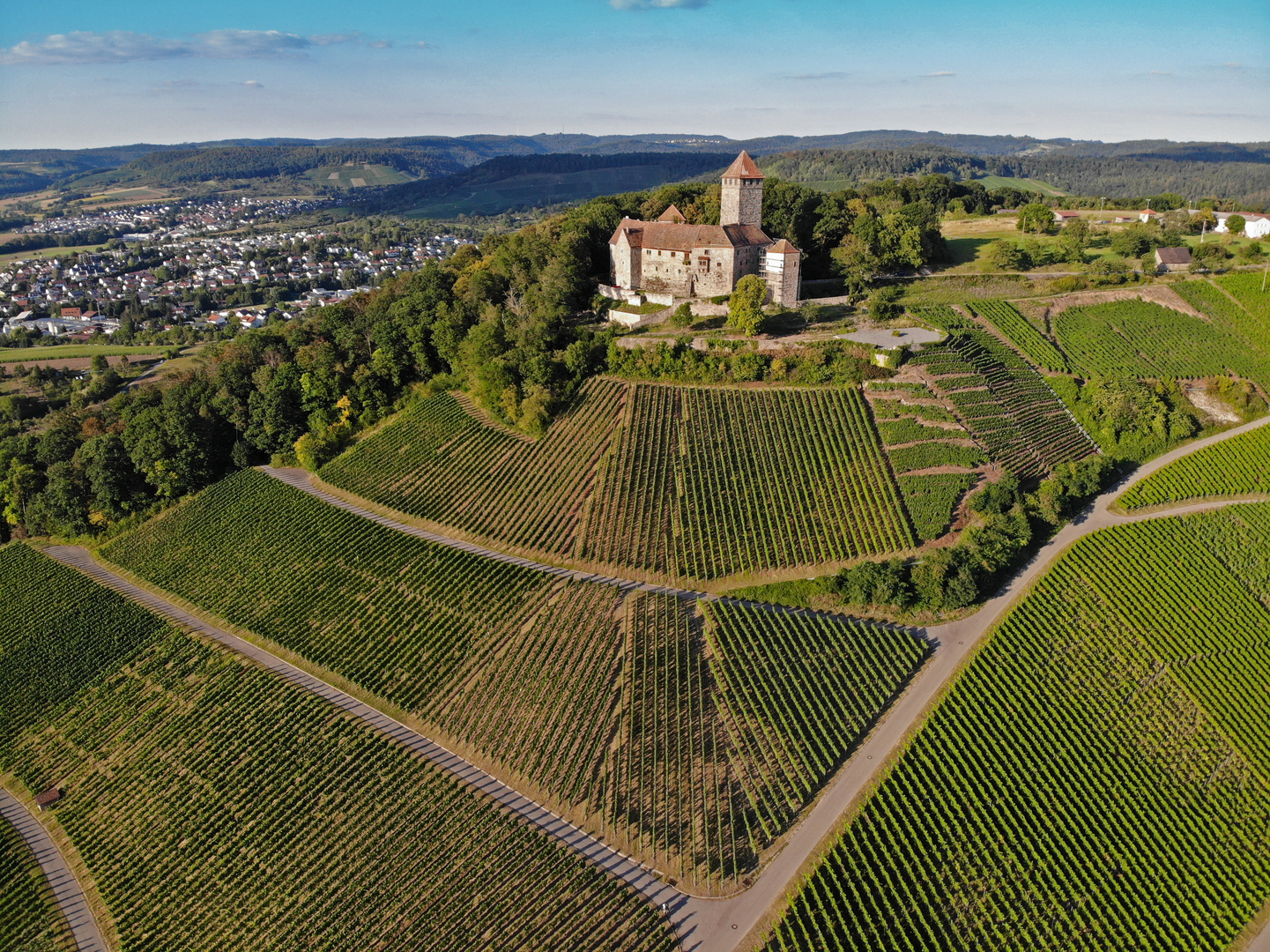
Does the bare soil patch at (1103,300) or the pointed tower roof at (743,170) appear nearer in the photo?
the bare soil patch at (1103,300)

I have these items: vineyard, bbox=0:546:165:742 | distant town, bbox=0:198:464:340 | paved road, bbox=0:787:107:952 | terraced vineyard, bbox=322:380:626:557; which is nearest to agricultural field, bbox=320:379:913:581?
terraced vineyard, bbox=322:380:626:557

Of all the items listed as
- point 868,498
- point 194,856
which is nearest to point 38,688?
point 194,856

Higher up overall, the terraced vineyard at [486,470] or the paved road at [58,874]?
the terraced vineyard at [486,470]

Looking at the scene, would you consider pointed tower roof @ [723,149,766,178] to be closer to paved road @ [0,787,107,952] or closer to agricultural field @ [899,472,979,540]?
agricultural field @ [899,472,979,540]

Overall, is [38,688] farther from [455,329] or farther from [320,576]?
[455,329]

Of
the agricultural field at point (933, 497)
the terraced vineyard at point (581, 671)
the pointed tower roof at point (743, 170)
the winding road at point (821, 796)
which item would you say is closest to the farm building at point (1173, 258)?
the winding road at point (821, 796)

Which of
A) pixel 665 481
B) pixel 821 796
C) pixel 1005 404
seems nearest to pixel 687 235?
pixel 665 481

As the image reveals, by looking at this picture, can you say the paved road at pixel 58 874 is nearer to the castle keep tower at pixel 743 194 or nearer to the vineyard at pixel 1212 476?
the vineyard at pixel 1212 476
